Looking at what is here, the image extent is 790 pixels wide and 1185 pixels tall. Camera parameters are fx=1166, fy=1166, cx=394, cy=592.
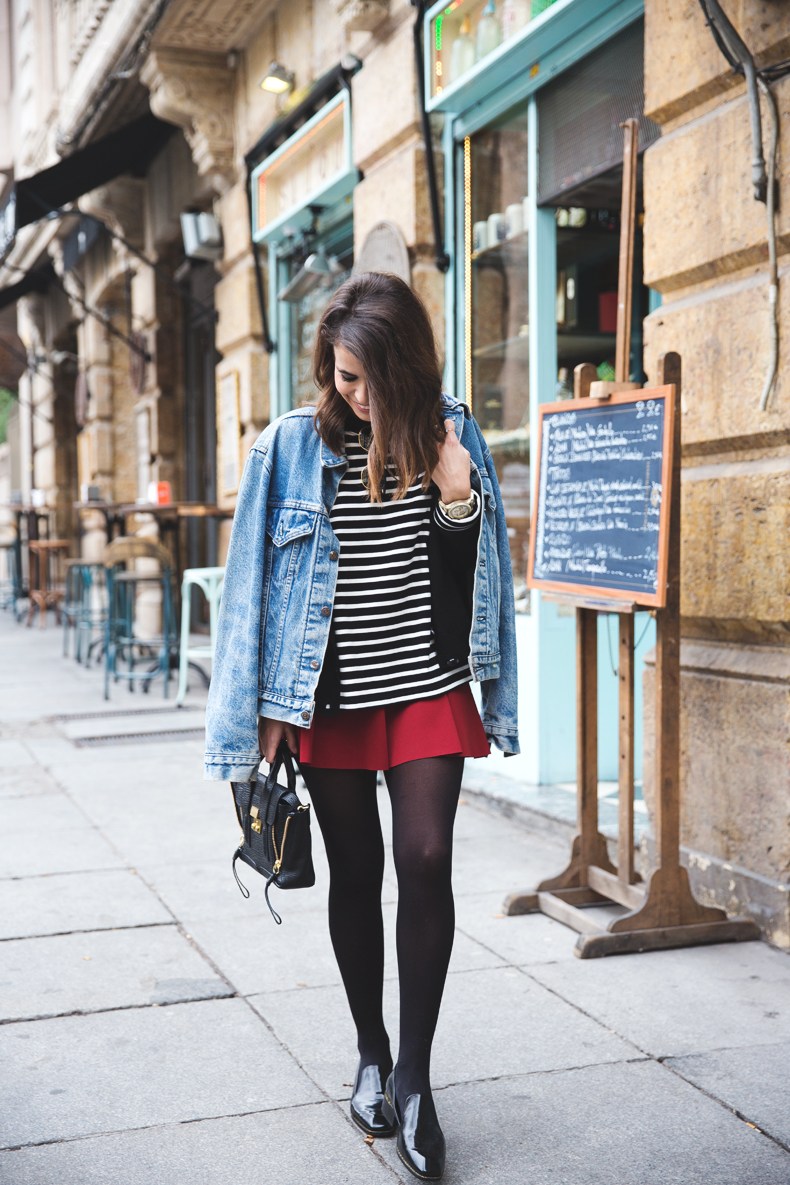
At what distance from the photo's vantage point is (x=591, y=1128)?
2398 mm

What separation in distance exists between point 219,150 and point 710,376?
6.28m

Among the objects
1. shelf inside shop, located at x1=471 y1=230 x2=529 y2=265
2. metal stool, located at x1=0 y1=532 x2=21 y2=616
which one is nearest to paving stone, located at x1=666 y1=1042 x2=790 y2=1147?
shelf inside shop, located at x1=471 y1=230 x2=529 y2=265

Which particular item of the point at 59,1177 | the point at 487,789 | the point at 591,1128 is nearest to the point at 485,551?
the point at 591,1128

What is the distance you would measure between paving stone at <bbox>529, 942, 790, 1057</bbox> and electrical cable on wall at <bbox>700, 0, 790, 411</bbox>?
1.67 meters

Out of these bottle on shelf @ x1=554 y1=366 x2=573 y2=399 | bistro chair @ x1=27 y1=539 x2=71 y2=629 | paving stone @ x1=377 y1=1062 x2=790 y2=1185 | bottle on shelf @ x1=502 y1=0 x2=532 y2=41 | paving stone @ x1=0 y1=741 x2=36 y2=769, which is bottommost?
paving stone @ x1=0 y1=741 x2=36 y2=769

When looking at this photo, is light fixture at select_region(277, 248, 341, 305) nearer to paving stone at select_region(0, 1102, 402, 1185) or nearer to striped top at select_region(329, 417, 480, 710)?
striped top at select_region(329, 417, 480, 710)

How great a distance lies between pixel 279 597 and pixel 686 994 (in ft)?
5.43

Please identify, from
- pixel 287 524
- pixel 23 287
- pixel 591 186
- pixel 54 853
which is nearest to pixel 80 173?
pixel 591 186

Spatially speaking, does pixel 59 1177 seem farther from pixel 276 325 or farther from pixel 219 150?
pixel 219 150

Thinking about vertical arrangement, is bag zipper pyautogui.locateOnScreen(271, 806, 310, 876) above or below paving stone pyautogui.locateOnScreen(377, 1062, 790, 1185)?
above

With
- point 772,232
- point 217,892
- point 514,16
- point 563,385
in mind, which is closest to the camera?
point 772,232

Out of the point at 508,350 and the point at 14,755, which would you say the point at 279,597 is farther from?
the point at 14,755

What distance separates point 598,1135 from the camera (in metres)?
2.37

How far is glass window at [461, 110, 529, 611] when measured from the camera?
5.71 meters
